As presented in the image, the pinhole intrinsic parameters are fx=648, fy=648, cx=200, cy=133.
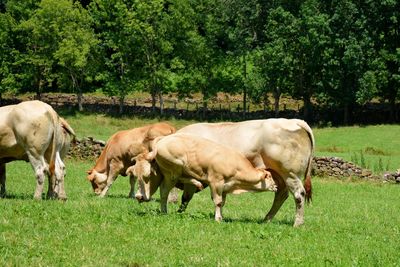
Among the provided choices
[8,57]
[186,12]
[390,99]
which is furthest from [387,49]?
[8,57]

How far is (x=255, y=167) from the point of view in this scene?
1337 centimetres

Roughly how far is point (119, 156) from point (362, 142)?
33701 mm

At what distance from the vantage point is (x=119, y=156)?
19969mm

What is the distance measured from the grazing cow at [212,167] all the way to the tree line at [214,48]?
47.6 metres

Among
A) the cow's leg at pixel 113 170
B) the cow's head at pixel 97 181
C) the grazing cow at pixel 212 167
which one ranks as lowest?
the cow's head at pixel 97 181

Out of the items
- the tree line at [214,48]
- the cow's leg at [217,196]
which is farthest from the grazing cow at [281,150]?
the tree line at [214,48]

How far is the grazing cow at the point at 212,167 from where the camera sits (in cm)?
1274

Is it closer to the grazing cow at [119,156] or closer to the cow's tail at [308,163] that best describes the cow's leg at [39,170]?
the grazing cow at [119,156]

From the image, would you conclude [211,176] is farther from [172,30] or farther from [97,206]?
[172,30]

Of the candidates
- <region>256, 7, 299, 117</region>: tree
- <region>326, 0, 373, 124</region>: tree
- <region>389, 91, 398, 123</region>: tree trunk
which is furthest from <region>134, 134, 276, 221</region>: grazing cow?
<region>389, 91, 398, 123</region>: tree trunk

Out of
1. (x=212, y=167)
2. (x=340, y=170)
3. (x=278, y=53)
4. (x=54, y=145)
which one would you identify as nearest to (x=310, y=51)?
(x=278, y=53)

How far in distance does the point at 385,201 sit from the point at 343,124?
40.3 meters

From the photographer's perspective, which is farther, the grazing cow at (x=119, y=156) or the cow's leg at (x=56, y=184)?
the grazing cow at (x=119, y=156)

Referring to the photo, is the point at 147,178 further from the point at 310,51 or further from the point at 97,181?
the point at 310,51
